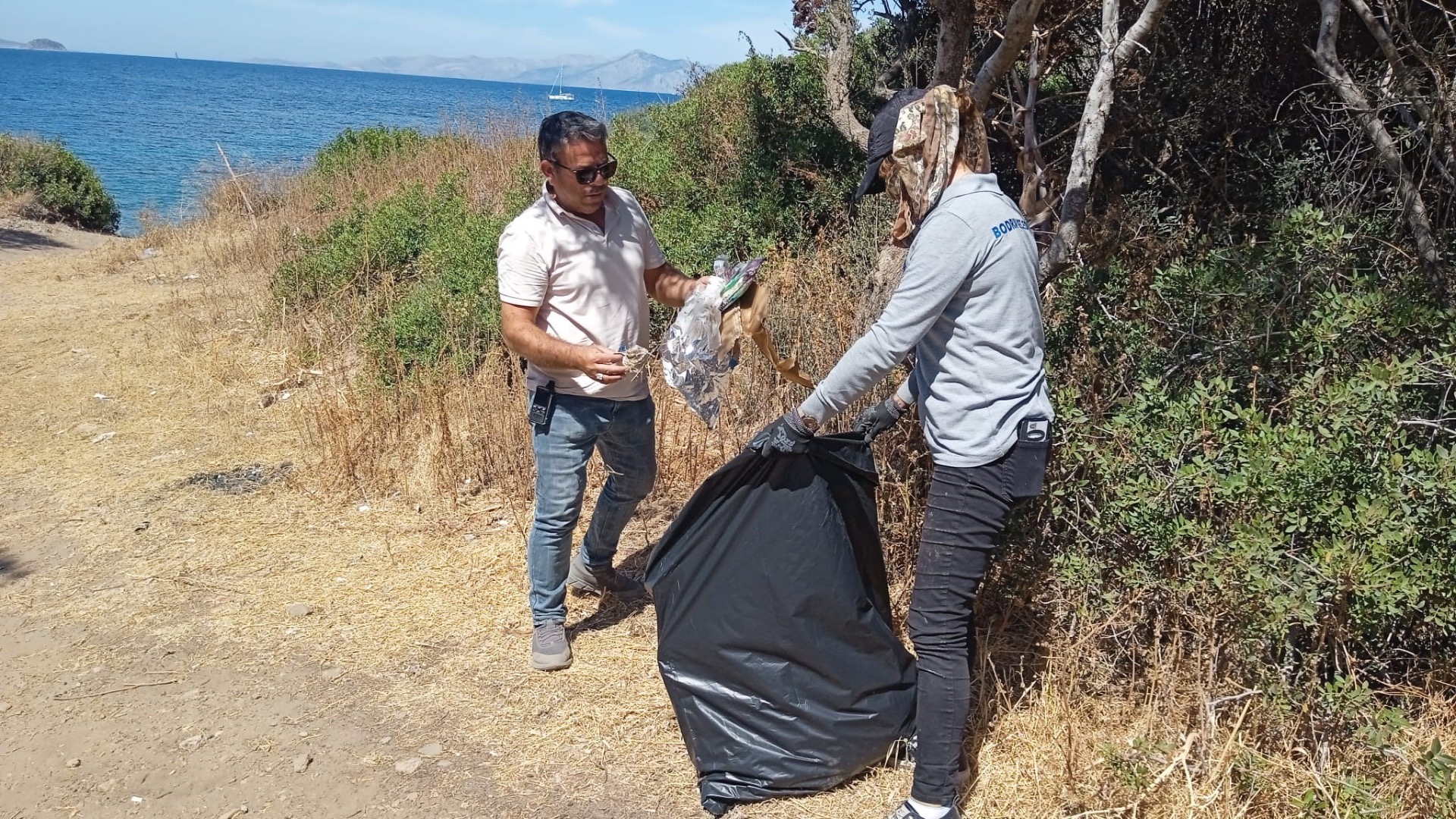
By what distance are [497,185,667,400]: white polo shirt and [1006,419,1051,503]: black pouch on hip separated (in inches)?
49.5

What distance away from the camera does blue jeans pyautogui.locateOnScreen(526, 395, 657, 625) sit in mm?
3188

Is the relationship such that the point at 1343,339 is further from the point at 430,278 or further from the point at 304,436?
the point at 430,278

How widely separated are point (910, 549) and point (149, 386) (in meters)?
5.38

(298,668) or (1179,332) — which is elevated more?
(1179,332)

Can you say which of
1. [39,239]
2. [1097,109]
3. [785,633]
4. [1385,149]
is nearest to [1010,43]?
[1097,109]

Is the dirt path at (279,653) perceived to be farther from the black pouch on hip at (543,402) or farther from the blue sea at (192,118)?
the blue sea at (192,118)

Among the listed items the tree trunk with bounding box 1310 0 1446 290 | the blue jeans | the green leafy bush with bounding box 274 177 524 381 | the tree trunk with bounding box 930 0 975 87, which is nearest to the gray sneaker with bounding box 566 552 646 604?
the blue jeans

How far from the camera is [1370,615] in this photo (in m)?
2.47

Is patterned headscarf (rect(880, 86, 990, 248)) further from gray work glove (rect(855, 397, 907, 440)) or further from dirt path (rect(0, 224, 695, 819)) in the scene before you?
dirt path (rect(0, 224, 695, 819))

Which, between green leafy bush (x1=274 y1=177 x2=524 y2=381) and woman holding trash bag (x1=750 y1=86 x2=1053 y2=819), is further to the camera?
green leafy bush (x1=274 y1=177 x2=524 y2=381)

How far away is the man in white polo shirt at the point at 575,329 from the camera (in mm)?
2977

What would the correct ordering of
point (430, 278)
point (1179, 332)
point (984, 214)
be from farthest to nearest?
point (430, 278), point (1179, 332), point (984, 214)

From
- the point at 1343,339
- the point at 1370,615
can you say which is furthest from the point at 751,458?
the point at 1343,339

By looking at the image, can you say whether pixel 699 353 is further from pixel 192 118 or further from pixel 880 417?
pixel 192 118
